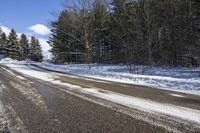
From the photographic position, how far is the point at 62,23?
147 ft

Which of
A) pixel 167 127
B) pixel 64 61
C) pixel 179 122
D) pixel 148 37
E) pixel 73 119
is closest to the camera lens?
pixel 167 127

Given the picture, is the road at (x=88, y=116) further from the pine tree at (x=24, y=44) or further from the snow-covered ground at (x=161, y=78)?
the pine tree at (x=24, y=44)

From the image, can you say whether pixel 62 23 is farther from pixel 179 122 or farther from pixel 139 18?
pixel 179 122

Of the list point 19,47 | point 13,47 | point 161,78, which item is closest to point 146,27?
point 161,78

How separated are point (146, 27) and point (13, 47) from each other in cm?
5303

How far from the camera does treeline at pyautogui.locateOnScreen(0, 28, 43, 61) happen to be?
80562 mm

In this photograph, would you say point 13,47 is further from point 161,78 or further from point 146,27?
point 161,78

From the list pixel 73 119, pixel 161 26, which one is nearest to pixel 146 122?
pixel 73 119

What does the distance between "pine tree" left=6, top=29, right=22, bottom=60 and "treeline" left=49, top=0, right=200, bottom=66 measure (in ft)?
122

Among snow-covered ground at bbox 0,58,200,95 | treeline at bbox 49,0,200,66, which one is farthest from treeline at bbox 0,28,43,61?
snow-covered ground at bbox 0,58,200,95

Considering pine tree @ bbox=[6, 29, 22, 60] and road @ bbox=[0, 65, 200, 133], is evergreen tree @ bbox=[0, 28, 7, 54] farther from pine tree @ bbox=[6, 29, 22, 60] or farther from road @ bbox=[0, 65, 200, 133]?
road @ bbox=[0, 65, 200, 133]

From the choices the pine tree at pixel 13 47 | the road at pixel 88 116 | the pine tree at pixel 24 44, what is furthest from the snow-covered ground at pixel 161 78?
the pine tree at pixel 24 44

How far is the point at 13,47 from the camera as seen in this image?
80.8 metres

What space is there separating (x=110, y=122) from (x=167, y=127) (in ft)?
3.89
